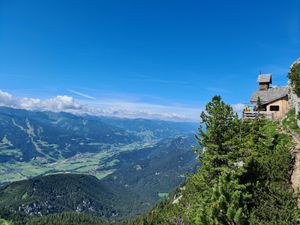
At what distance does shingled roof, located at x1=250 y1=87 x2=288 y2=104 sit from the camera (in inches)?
3093

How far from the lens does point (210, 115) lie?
46.8 meters

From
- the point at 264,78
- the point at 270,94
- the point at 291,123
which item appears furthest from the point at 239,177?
the point at 264,78

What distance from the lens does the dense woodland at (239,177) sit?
34531mm

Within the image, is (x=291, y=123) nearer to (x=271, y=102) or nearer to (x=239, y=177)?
(x=271, y=102)

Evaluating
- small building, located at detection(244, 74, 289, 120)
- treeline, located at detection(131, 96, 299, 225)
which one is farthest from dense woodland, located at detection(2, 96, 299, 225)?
small building, located at detection(244, 74, 289, 120)

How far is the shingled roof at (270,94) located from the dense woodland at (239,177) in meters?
26.5

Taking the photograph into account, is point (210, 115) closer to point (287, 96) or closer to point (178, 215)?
point (178, 215)

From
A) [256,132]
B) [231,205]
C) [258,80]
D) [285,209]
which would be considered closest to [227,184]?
[231,205]

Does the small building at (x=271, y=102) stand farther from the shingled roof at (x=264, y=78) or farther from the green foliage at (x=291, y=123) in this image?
the green foliage at (x=291, y=123)

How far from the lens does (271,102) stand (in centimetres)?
7894

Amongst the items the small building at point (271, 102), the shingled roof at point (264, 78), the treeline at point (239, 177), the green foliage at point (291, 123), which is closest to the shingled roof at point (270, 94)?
the small building at point (271, 102)

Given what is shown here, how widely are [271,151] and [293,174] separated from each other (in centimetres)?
687

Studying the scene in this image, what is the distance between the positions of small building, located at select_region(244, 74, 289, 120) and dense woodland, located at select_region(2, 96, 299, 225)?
21331 mm

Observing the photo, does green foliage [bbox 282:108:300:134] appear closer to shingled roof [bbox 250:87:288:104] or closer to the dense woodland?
the dense woodland
